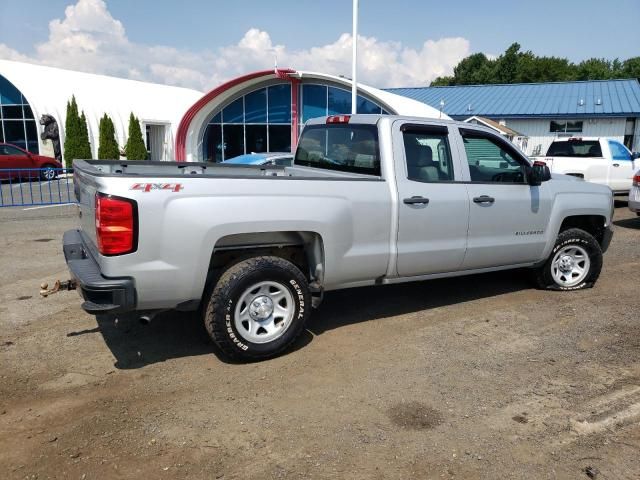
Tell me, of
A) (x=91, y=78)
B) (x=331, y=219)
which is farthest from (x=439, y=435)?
(x=91, y=78)

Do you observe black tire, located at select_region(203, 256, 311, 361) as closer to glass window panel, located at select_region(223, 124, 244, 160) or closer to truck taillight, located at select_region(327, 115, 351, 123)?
truck taillight, located at select_region(327, 115, 351, 123)

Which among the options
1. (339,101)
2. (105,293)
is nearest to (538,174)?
(105,293)

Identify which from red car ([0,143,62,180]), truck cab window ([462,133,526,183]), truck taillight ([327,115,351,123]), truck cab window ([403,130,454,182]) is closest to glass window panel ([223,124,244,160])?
red car ([0,143,62,180])

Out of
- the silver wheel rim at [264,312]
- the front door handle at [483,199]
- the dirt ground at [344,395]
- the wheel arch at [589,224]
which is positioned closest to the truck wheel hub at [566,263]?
the wheel arch at [589,224]

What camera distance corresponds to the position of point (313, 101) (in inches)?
926

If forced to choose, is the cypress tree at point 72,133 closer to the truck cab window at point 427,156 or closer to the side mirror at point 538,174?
the truck cab window at point 427,156

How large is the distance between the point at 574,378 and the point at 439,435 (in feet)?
4.87

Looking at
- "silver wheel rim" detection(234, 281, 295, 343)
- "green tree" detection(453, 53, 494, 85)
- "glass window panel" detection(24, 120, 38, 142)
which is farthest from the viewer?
"green tree" detection(453, 53, 494, 85)

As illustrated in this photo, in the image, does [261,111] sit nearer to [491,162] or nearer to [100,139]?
[100,139]

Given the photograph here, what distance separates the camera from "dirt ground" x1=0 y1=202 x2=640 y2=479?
304 cm

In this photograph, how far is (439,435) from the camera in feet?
10.9

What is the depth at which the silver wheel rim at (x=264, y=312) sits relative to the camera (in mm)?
4199

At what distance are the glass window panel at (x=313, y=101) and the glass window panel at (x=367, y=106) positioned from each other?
2.01m

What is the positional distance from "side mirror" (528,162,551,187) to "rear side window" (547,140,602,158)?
9736mm
